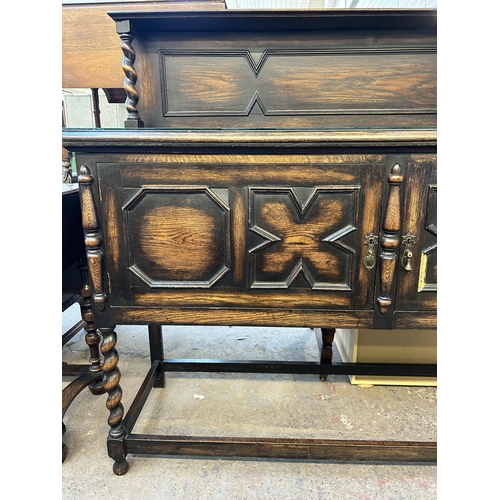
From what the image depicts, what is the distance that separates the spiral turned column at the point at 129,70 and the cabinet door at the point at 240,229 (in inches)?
14.3

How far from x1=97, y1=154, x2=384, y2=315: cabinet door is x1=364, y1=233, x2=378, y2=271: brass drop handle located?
0.02m

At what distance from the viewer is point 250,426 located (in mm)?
1510

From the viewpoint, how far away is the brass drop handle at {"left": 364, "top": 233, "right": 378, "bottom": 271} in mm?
1027

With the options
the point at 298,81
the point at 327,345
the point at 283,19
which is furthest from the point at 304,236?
the point at 327,345

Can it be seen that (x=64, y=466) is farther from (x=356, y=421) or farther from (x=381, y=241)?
(x=381, y=241)

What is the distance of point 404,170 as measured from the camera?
3.22 feet

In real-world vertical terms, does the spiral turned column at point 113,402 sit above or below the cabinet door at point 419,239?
below

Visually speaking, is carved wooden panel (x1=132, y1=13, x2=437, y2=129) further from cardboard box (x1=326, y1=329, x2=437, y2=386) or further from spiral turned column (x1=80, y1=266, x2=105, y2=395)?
cardboard box (x1=326, y1=329, x2=437, y2=386)

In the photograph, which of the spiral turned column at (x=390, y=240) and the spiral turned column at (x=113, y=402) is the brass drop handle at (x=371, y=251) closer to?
the spiral turned column at (x=390, y=240)

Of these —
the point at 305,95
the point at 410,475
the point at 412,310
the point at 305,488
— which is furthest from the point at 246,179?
the point at 410,475

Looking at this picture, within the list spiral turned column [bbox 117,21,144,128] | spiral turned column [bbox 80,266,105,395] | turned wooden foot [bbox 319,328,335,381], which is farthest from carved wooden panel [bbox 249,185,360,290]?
spiral turned column [bbox 80,266,105,395]

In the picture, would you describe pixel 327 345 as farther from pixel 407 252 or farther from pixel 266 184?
pixel 266 184

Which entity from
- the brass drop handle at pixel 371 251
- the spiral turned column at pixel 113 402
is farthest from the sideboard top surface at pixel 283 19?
the spiral turned column at pixel 113 402

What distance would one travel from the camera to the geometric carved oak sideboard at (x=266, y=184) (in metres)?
0.99
